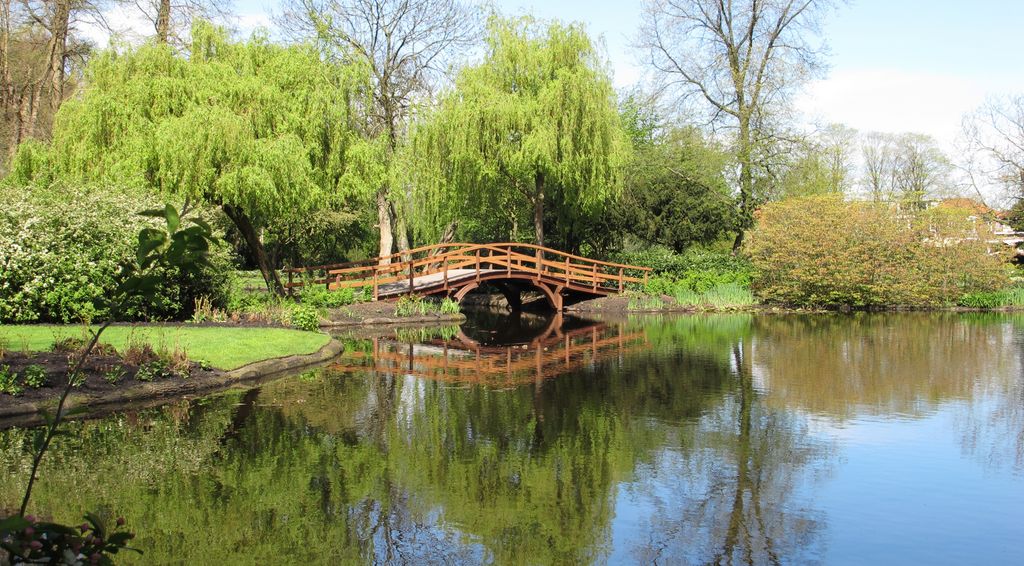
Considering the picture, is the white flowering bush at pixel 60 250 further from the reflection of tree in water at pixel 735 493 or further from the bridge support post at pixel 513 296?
the bridge support post at pixel 513 296

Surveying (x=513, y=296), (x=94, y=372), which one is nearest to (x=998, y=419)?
(x=94, y=372)

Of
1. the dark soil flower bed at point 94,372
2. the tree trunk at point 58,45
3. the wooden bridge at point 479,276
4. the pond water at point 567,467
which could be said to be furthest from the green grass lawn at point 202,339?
the tree trunk at point 58,45

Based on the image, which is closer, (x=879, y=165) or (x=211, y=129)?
(x=211, y=129)

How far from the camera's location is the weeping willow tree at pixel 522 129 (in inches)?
1131

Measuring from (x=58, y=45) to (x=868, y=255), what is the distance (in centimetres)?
2852

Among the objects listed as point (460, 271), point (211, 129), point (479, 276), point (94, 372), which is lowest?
point (94, 372)

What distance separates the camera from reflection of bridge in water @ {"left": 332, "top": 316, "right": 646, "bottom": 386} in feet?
48.8

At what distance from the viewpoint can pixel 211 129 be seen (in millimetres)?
20156

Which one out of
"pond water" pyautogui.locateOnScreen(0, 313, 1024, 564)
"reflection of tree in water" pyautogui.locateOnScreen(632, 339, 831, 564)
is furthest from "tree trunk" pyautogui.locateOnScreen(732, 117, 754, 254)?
"reflection of tree in water" pyautogui.locateOnScreen(632, 339, 831, 564)

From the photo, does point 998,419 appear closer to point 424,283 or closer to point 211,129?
point 211,129

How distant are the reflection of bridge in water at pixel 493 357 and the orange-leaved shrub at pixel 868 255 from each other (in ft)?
36.0

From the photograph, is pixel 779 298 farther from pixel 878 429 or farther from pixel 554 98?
pixel 878 429

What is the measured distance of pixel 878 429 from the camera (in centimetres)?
1023

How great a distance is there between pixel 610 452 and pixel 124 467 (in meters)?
4.86
